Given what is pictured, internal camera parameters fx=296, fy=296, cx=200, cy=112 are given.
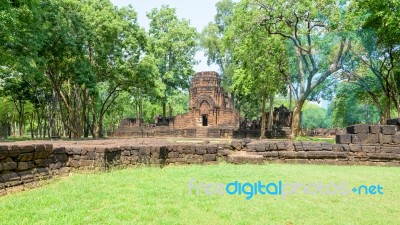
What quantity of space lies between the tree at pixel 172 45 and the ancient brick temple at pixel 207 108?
2.41m

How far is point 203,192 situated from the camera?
5.52 meters

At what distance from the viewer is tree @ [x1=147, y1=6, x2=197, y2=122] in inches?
1484

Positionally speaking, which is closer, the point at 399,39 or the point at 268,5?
the point at 268,5

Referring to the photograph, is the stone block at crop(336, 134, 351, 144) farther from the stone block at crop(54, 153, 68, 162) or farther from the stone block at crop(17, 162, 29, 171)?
the stone block at crop(17, 162, 29, 171)

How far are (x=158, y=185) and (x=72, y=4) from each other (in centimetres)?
1850

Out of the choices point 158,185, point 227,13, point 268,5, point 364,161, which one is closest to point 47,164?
point 158,185

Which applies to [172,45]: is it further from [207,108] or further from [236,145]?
[236,145]

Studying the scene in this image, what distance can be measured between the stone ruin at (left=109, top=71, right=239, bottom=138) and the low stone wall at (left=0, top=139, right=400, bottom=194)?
25.0m

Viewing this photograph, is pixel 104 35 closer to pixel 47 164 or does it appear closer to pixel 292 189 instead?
pixel 47 164

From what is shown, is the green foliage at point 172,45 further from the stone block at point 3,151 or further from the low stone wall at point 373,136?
the stone block at point 3,151

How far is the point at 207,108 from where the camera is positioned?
3734cm

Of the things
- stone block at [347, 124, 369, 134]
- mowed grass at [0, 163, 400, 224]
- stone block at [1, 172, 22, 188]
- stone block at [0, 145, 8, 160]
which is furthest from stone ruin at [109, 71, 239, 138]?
mowed grass at [0, 163, 400, 224]

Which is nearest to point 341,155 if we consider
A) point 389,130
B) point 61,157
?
point 389,130

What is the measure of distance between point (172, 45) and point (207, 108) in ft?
30.2
